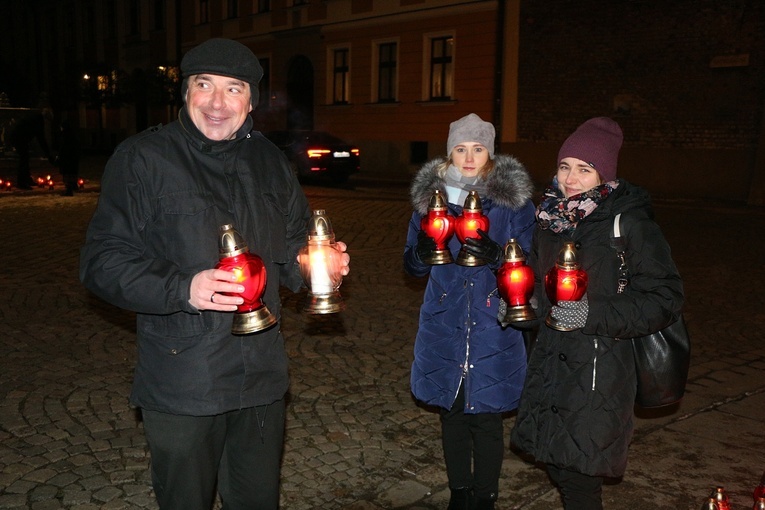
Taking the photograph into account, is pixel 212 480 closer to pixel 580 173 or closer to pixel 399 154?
pixel 580 173

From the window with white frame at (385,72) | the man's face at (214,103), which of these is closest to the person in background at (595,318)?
the man's face at (214,103)

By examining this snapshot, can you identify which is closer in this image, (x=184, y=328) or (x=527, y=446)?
(x=184, y=328)

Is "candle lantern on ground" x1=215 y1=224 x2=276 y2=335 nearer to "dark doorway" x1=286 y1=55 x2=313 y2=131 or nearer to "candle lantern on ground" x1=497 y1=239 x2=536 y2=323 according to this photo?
"candle lantern on ground" x1=497 y1=239 x2=536 y2=323

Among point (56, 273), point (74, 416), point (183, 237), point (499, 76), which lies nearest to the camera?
point (183, 237)

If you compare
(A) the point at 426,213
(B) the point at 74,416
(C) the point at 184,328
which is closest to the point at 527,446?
(A) the point at 426,213

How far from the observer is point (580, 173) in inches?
127

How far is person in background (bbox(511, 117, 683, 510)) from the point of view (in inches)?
119

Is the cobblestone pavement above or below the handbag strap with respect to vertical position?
below

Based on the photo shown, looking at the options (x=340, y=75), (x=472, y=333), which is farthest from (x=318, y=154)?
(x=472, y=333)

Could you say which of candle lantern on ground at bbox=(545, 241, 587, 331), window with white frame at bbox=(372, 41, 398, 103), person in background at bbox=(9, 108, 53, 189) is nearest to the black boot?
candle lantern on ground at bbox=(545, 241, 587, 331)

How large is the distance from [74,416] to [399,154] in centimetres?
2276

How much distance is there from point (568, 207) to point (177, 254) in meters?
1.60

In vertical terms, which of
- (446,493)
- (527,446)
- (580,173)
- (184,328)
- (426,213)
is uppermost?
(580,173)

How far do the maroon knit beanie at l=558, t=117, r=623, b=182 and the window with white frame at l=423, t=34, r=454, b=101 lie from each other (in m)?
22.8
